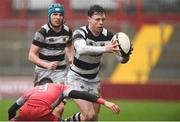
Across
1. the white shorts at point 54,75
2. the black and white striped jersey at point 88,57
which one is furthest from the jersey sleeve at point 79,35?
the white shorts at point 54,75

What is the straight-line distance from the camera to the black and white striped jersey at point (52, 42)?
13180 mm

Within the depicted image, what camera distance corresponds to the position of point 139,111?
18391 millimetres

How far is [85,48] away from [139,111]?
22.8ft

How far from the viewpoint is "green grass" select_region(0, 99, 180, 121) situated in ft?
54.6

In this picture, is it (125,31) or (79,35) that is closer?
(79,35)

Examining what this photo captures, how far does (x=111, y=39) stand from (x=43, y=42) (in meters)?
1.51

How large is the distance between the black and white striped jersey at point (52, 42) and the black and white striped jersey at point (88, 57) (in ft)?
2.68

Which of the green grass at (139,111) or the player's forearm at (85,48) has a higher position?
the player's forearm at (85,48)

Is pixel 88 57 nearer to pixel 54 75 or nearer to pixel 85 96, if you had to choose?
pixel 54 75

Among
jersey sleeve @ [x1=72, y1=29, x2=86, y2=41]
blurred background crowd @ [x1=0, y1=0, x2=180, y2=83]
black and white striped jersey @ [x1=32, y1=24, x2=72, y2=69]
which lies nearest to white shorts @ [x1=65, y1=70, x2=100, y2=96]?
jersey sleeve @ [x1=72, y1=29, x2=86, y2=41]

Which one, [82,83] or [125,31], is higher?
[82,83]

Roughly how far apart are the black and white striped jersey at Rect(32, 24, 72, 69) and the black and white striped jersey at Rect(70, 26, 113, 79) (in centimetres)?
82

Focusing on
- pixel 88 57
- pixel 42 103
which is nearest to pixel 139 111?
pixel 88 57

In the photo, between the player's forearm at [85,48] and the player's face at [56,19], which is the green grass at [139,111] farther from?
the player's forearm at [85,48]
